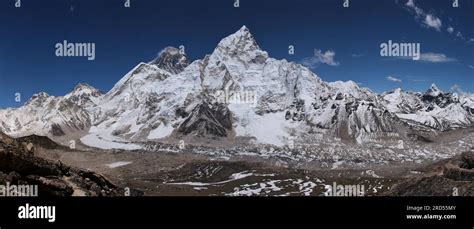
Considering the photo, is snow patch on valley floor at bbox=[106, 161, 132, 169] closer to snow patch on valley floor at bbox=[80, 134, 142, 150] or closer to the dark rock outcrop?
snow patch on valley floor at bbox=[80, 134, 142, 150]

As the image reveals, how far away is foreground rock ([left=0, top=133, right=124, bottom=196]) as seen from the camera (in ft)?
47.4

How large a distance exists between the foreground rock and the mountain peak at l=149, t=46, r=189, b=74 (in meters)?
6.54

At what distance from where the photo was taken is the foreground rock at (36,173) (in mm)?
14453

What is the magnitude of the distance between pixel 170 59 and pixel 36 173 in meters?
11.7

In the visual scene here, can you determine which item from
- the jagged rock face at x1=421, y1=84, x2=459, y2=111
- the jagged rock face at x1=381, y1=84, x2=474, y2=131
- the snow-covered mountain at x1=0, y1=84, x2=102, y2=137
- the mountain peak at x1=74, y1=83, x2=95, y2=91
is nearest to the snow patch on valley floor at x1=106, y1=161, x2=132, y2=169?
the snow-covered mountain at x1=0, y1=84, x2=102, y2=137

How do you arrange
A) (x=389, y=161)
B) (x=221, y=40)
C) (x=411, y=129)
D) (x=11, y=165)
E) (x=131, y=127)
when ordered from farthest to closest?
(x=411, y=129)
(x=389, y=161)
(x=131, y=127)
(x=221, y=40)
(x=11, y=165)

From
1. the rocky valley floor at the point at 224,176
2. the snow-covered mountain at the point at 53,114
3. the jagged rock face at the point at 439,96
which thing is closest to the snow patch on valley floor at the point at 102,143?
the rocky valley floor at the point at 224,176

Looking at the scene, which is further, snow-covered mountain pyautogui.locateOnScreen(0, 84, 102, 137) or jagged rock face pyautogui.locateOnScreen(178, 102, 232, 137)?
jagged rock face pyautogui.locateOnScreen(178, 102, 232, 137)

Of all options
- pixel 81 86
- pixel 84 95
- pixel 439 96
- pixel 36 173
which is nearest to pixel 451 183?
pixel 81 86

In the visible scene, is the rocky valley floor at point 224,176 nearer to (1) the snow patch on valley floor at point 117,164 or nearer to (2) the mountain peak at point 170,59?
(1) the snow patch on valley floor at point 117,164

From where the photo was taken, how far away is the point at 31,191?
567 inches
